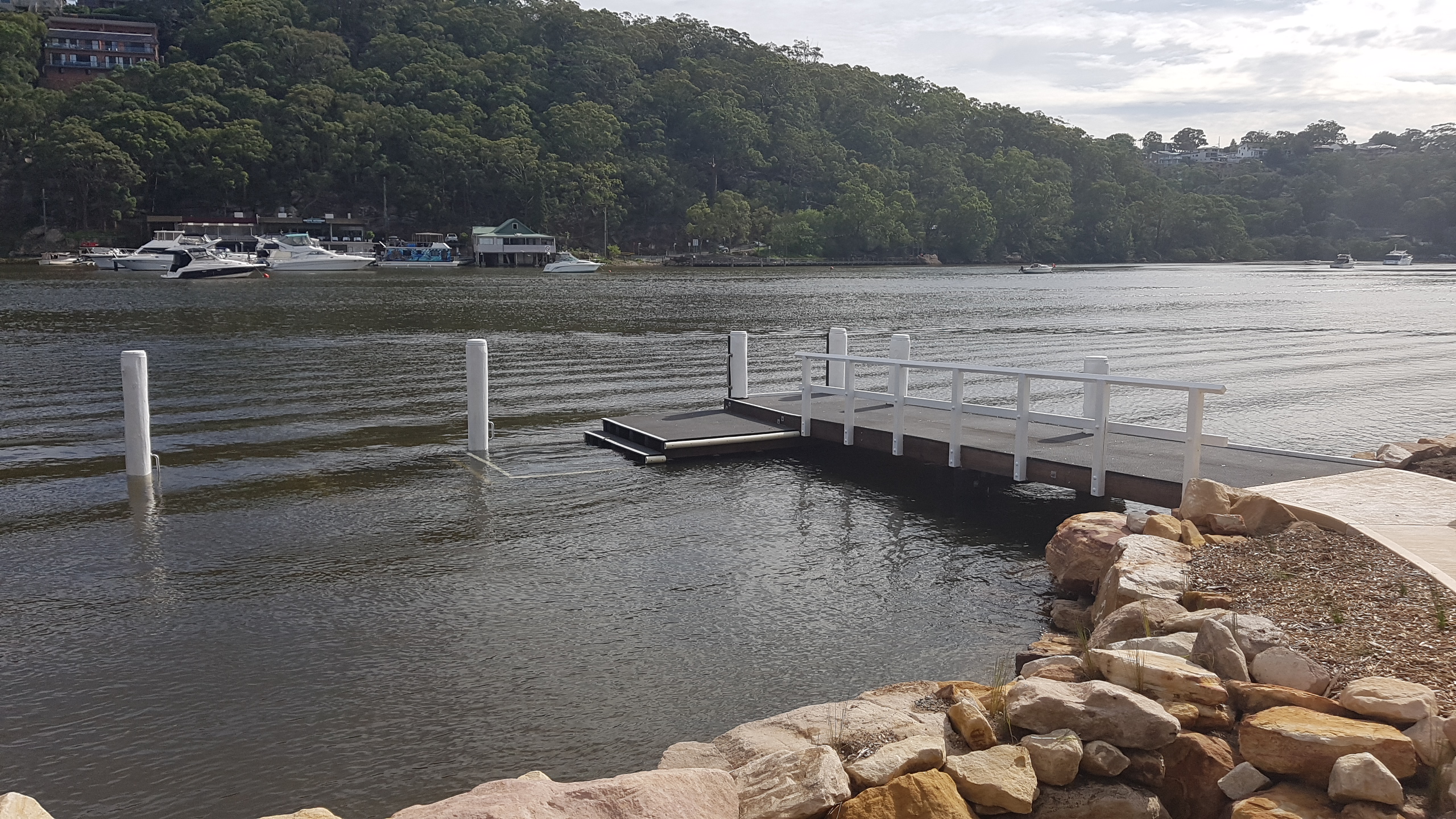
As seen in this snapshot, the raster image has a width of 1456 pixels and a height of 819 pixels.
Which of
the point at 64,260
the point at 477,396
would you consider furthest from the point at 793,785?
the point at 64,260

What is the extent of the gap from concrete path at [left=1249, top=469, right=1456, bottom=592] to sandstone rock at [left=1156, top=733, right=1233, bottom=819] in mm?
2064

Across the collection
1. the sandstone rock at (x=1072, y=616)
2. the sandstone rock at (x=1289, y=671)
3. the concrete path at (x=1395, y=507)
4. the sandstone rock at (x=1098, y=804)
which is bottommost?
the sandstone rock at (x=1072, y=616)

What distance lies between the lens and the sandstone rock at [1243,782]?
15.9 feet

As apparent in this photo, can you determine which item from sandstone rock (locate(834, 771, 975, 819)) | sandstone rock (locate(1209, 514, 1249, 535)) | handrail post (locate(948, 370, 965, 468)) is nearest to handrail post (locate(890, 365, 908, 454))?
handrail post (locate(948, 370, 965, 468))

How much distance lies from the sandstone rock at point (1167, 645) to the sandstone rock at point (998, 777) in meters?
1.27

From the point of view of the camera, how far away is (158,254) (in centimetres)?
9600

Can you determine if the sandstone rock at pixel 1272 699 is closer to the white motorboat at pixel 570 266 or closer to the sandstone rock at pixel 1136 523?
the sandstone rock at pixel 1136 523

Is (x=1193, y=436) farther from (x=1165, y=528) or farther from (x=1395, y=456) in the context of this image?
(x=1395, y=456)

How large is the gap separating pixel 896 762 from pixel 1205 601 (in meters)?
3.05

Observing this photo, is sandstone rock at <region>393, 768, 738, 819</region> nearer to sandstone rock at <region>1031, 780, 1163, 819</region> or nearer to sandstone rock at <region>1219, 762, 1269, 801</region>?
sandstone rock at <region>1031, 780, 1163, 819</region>

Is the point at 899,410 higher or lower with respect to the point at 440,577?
higher

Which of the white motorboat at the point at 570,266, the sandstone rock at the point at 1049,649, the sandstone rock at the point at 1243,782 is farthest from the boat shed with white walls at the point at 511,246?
the sandstone rock at the point at 1243,782

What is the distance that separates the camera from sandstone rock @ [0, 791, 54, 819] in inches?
161

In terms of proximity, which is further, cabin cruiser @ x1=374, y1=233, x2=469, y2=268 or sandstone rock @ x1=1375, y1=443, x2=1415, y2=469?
cabin cruiser @ x1=374, y1=233, x2=469, y2=268
